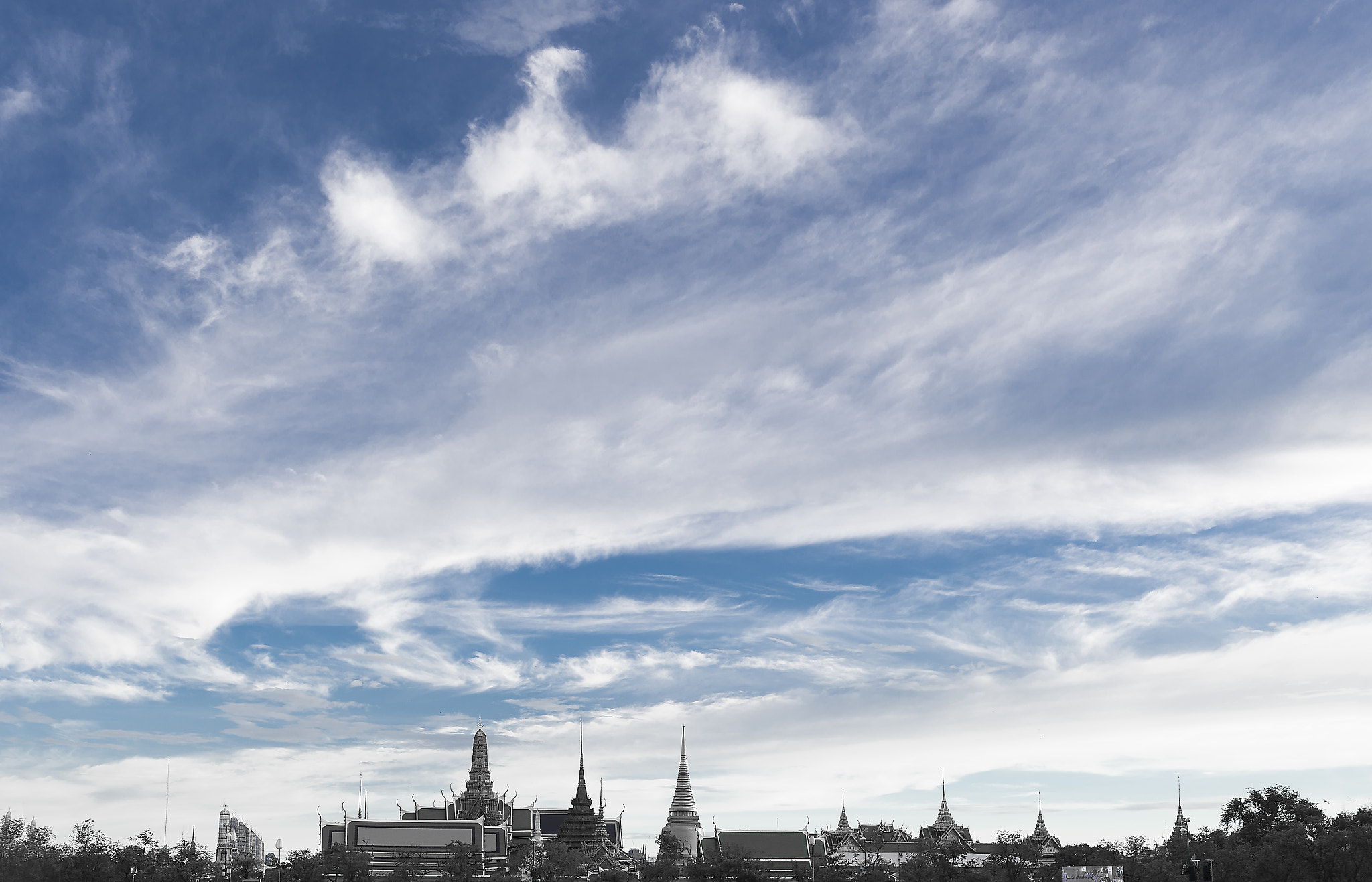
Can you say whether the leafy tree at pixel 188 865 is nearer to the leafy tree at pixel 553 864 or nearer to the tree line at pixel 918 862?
the tree line at pixel 918 862

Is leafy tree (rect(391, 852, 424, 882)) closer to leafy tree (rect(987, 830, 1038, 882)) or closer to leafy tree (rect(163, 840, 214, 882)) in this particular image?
leafy tree (rect(163, 840, 214, 882))

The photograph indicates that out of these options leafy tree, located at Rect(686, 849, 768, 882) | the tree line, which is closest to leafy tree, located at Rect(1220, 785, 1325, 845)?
the tree line

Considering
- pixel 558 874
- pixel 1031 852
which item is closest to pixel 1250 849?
pixel 1031 852

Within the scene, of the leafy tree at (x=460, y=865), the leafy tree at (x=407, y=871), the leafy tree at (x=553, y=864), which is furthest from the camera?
the leafy tree at (x=553, y=864)

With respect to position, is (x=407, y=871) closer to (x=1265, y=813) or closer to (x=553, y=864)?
(x=553, y=864)

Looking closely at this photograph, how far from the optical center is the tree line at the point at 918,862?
121750 mm

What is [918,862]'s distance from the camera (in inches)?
6112

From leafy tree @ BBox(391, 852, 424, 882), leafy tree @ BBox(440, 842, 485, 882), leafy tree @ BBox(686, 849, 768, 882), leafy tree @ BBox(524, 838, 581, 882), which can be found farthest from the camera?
leafy tree @ BBox(524, 838, 581, 882)

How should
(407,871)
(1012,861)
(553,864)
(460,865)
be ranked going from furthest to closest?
(553,864), (407,871), (460,865), (1012,861)

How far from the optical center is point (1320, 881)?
4722 inches

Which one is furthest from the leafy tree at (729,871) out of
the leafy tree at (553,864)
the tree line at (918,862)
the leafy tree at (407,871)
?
the leafy tree at (407,871)

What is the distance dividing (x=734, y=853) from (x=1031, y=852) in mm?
38035

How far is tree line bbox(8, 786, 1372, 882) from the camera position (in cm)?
12175

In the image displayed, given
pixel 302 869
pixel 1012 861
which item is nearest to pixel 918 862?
pixel 1012 861
